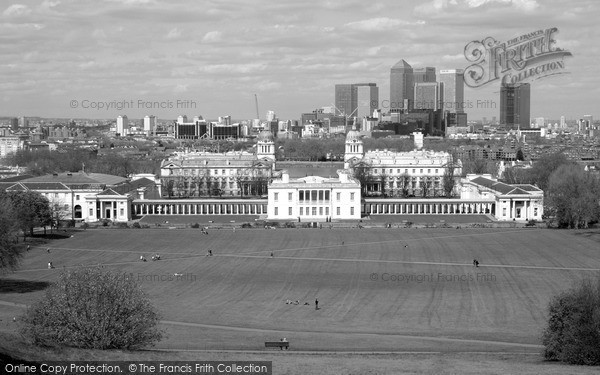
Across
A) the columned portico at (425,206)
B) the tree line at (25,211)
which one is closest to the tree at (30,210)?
the tree line at (25,211)

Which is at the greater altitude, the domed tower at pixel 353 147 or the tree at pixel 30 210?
the domed tower at pixel 353 147

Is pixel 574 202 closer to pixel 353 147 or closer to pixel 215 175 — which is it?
pixel 215 175

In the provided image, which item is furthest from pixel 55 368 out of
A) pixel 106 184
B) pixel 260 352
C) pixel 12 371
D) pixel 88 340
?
pixel 106 184

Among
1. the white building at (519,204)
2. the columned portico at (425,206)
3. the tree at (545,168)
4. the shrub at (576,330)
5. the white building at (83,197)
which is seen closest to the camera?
the shrub at (576,330)

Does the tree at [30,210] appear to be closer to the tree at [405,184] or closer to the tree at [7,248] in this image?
the tree at [7,248]

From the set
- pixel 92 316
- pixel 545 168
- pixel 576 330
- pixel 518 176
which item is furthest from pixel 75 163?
pixel 576 330

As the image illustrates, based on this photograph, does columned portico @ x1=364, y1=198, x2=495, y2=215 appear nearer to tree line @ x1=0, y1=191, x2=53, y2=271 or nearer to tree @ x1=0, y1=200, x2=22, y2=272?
tree line @ x1=0, y1=191, x2=53, y2=271
